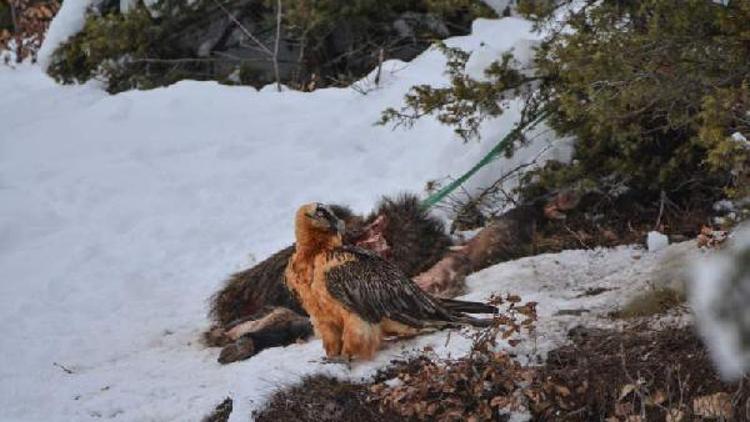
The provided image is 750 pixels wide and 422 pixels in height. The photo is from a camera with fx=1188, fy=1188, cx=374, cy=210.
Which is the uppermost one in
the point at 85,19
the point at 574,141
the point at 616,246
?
the point at 85,19

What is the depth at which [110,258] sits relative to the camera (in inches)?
370

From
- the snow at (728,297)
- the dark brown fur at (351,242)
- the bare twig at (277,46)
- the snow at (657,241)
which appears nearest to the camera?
the snow at (728,297)

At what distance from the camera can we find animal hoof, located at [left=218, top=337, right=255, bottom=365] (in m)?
7.10

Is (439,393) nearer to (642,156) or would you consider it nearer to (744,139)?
(744,139)

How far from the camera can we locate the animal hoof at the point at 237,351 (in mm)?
7098

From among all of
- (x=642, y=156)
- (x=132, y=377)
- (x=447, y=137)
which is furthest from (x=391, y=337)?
(x=447, y=137)

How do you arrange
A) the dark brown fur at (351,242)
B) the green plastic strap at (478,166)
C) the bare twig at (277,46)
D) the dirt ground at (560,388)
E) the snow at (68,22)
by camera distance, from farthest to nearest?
the snow at (68,22)
the bare twig at (277,46)
the green plastic strap at (478,166)
the dark brown fur at (351,242)
the dirt ground at (560,388)

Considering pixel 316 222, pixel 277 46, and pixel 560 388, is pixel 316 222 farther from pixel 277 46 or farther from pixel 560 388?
pixel 277 46

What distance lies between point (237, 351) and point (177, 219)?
3168mm

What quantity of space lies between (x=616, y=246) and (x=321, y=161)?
3.88 metres

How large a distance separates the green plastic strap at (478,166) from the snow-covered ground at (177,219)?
96 millimetres

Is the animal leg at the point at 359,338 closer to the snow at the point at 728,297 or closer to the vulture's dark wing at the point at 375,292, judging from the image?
the vulture's dark wing at the point at 375,292

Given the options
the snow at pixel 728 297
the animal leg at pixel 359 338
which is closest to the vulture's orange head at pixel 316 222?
the animal leg at pixel 359 338

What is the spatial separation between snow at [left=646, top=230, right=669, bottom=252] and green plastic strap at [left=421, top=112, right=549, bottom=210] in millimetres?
1712
